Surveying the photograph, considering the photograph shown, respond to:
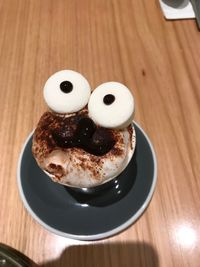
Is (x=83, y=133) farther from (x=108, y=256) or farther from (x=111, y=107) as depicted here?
(x=108, y=256)

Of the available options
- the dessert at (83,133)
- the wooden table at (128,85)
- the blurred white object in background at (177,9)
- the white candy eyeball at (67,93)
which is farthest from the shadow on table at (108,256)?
the blurred white object in background at (177,9)

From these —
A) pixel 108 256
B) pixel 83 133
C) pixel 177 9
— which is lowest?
pixel 108 256

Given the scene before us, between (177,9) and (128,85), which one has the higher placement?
(177,9)

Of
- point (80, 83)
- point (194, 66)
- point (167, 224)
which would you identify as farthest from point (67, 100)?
point (194, 66)

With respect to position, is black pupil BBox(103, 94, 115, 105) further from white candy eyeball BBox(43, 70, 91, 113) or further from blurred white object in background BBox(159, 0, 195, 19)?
blurred white object in background BBox(159, 0, 195, 19)

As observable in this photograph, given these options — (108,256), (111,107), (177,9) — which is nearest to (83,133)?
(111,107)

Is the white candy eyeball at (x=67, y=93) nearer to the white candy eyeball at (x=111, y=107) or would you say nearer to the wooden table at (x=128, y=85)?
the white candy eyeball at (x=111, y=107)

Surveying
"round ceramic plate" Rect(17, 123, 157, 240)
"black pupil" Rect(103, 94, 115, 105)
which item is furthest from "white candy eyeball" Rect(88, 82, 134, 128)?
"round ceramic plate" Rect(17, 123, 157, 240)
